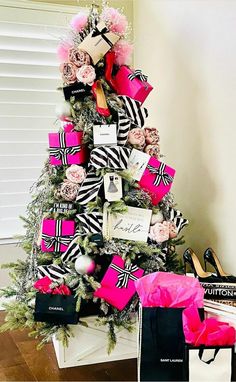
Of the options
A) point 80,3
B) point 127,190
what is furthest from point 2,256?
point 80,3

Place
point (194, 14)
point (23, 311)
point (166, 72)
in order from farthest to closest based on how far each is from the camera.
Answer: point (166, 72), point (194, 14), point (23, 311)

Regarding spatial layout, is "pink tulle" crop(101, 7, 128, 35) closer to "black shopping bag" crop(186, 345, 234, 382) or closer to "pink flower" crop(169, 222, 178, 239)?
"pink flower" crop(169, 222, 178, 239)

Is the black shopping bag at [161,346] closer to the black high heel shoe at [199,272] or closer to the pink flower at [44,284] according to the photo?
the black high heel shoe at [199,272]

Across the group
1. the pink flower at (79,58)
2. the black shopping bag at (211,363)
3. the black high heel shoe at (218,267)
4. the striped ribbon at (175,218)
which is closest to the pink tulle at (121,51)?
the pink flower at (79,58)

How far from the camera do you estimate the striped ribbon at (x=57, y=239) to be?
1857 mm

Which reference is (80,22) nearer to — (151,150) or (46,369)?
(151,150)

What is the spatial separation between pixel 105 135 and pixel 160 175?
0.32m

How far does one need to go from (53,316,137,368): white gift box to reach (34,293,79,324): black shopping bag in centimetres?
12

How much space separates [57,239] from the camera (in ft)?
6.11

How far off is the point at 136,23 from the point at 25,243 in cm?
174

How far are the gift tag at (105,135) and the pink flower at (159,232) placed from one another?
0.42m

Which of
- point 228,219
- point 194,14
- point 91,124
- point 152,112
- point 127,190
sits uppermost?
point 194,14

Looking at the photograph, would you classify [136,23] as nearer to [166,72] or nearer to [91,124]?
[166,72]

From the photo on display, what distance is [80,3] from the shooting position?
9.27 ft
